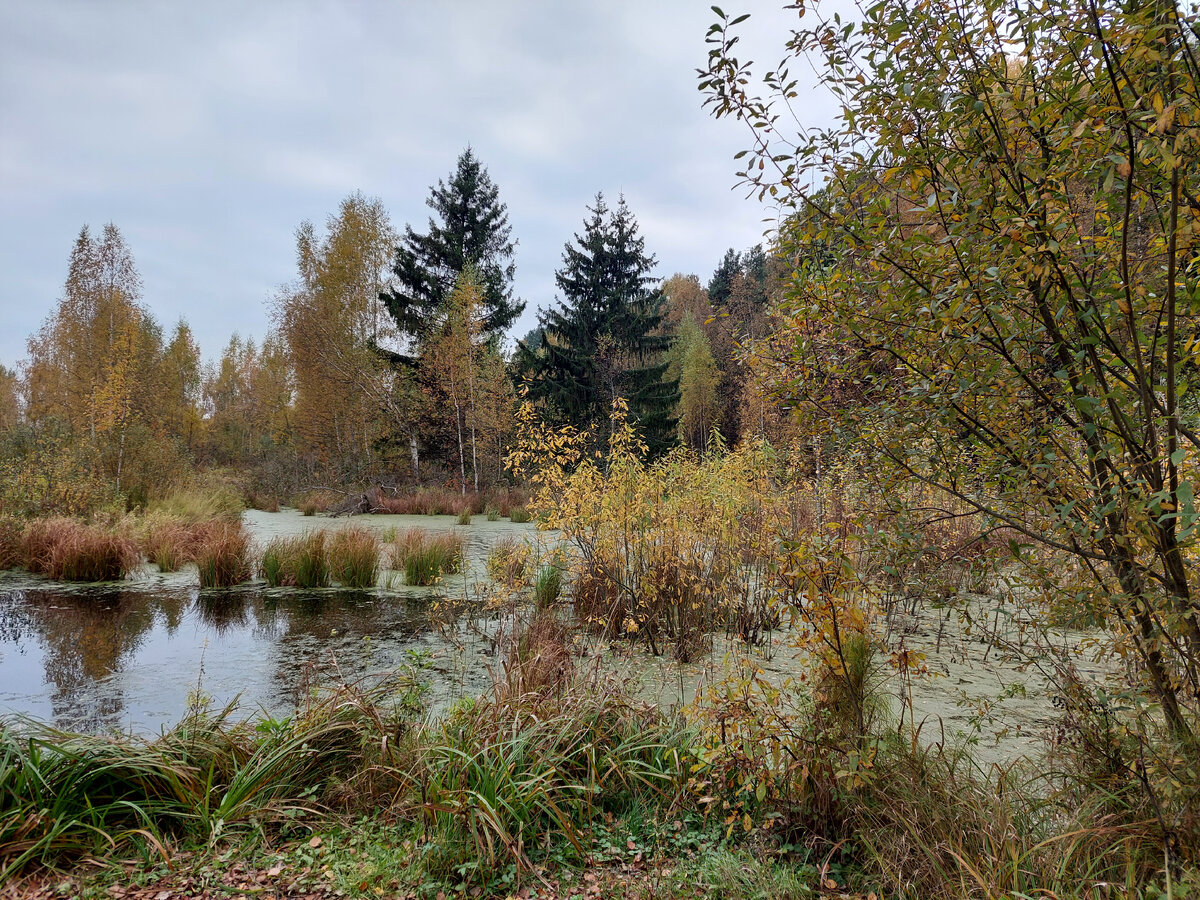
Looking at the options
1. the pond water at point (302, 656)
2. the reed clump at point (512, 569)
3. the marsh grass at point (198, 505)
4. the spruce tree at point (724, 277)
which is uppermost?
the spruce tree at point (724, 277)

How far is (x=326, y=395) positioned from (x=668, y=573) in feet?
62.5

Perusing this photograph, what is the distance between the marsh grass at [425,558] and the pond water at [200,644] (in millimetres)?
222

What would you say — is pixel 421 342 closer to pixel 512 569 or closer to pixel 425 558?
pixel 425 558

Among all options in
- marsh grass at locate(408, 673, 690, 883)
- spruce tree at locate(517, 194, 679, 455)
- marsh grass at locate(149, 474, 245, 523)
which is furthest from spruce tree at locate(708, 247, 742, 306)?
marsh grass at locate(408, 673, 690, 883)

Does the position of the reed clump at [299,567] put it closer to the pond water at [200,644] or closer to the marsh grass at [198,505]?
the pond water at [200,644]

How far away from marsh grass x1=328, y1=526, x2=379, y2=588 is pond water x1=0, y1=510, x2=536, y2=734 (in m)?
0.24

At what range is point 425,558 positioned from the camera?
7.40m

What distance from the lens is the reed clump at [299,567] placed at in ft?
23.0

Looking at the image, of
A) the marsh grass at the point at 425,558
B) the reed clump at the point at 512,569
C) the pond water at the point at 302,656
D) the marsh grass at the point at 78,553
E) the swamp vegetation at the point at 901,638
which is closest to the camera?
the swamp vegetation at the point at 901,638

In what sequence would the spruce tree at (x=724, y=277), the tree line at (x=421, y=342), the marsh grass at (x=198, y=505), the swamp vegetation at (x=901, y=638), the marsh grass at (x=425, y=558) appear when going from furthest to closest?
the spruce tree at (x=724, y=277) → the tree line at (x=421, y=342) → the marsh grass at (x=198, y=505) → the marsh grass at (x=425, y=558) → the swamp vegetation at (x=901, y=638)

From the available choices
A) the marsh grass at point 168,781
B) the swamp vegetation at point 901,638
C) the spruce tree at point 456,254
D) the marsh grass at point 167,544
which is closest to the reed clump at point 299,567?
the marsh grass at point 167,544

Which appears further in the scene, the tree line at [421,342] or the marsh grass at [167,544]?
the tree line at [421,342]

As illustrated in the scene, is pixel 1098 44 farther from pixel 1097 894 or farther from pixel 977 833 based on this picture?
pixel 977 833

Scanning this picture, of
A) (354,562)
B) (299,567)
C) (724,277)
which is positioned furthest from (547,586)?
(724,277)
